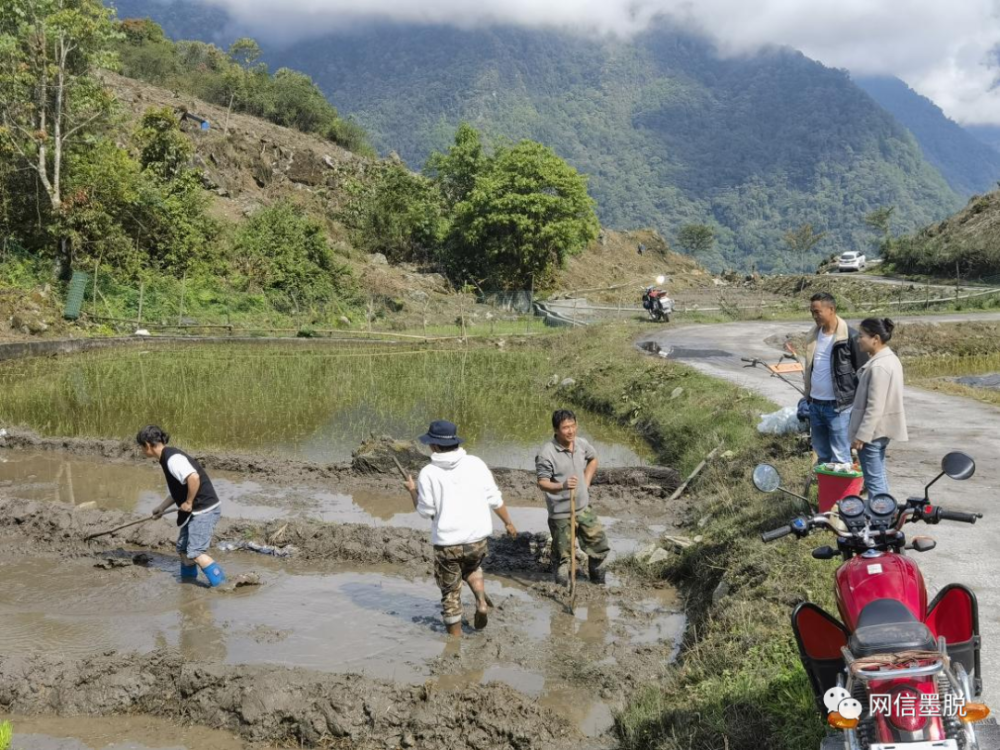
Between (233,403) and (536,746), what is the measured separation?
1389 centimetres

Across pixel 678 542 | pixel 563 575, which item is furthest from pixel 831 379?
pixel 563 575

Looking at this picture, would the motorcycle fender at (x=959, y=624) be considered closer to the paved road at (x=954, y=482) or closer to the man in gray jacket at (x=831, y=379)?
the paved road at (x=954, y=482)

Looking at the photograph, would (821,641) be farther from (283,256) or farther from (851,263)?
(851,263)

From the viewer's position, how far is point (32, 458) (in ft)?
43.9

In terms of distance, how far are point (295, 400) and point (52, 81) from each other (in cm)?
1923

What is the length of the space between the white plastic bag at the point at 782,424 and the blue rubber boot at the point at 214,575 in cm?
654

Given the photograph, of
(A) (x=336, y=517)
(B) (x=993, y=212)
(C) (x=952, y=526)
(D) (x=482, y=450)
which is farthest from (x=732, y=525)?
(B) (x=993, y=212)

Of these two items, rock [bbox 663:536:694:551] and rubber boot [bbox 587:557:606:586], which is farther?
rock [bbox 663:536:694:551]

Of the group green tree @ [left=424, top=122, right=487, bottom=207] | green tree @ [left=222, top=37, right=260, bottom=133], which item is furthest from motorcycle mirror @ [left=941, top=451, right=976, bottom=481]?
green tree @ [left=222, top=37, right=260, bottom=133]

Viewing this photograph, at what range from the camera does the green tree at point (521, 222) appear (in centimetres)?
4056

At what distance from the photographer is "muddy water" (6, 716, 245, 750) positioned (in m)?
5.45

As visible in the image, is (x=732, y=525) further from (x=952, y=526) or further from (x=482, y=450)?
(x=482, y=450)

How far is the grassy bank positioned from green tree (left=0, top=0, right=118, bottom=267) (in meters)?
25.2

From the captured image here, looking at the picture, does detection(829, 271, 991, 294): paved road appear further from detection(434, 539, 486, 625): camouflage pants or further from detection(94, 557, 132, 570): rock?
detection(94, 557, 132, 570): rock
